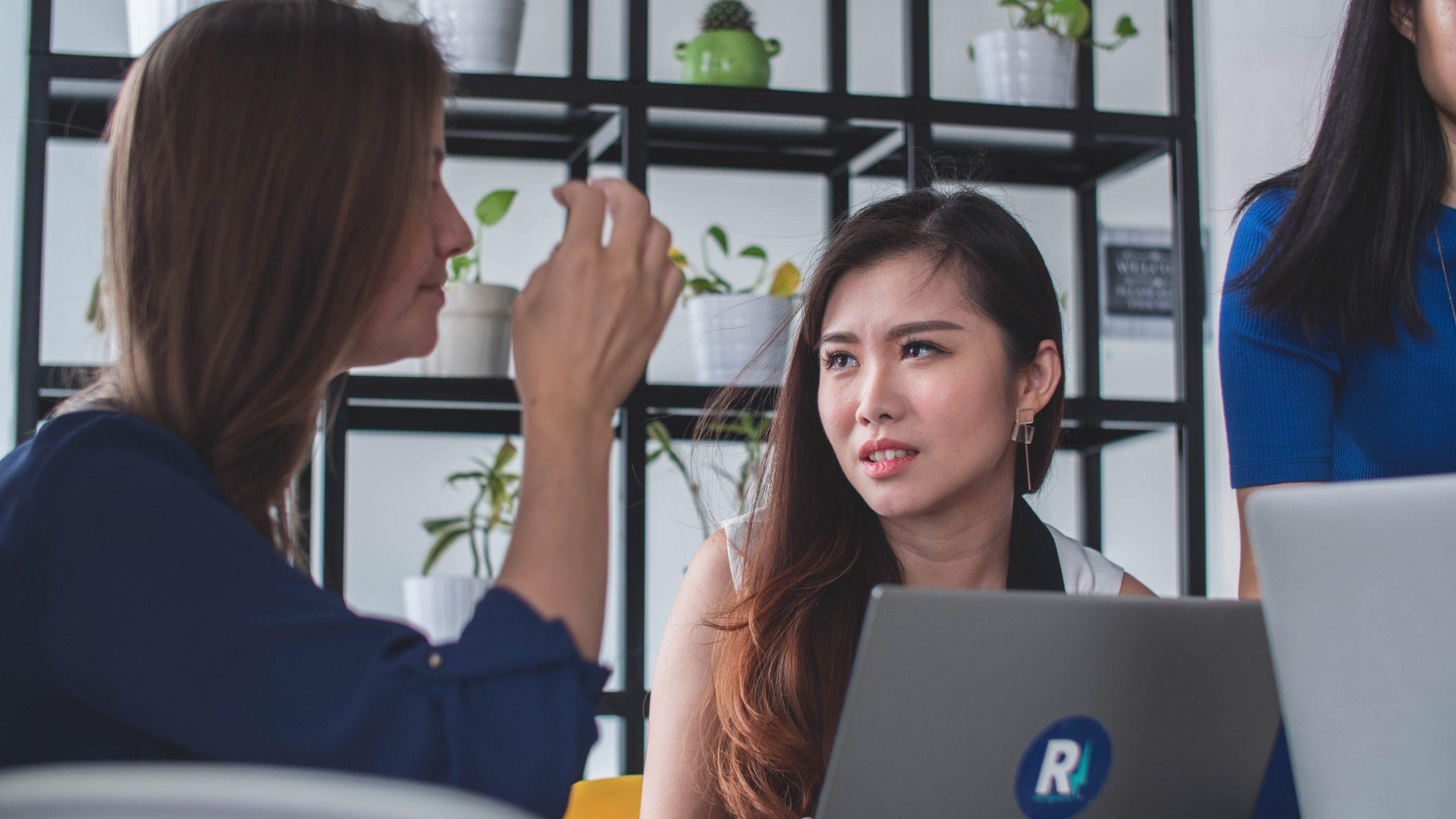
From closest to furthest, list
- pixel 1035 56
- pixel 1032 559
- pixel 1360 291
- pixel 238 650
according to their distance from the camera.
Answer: pixel 238 650, pixel 1360 291, pixel 1032 559, pixel 1035 56

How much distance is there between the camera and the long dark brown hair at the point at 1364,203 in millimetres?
1298

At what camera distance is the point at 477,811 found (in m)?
0.33

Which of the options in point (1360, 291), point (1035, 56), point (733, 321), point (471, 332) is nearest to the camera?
point (1360, 291)

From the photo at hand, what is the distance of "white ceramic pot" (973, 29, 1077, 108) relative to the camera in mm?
2430

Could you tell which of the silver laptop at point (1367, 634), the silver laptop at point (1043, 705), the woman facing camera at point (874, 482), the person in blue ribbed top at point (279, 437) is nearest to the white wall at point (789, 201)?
the woman facing camera at point (874, 482)

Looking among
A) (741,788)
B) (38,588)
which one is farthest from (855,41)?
(38,588)

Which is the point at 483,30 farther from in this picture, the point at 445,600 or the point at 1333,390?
the point at 1333,390

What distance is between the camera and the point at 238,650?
2.09 feet

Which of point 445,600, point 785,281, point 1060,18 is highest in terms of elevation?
point 1060,18

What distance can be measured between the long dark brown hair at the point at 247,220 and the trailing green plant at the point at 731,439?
1.52 meters

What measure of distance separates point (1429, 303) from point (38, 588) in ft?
4.07

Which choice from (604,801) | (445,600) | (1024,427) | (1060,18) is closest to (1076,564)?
(1024,427)

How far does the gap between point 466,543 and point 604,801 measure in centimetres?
108

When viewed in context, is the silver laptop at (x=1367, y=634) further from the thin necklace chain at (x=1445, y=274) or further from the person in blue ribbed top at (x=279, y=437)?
the thin necklace chain at (x=1445, y=274)
